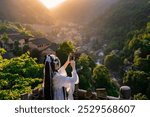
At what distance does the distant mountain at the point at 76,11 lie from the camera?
6048 inches

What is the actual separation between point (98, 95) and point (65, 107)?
3.42 metres

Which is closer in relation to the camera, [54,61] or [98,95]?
[54,61]

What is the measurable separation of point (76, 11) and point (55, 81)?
15217 centimetres

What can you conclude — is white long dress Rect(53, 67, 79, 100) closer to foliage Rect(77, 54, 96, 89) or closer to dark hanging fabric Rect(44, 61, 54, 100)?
dark hanging fabric Rect(44, 61, 54, 100)

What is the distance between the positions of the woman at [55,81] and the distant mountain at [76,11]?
460 feet

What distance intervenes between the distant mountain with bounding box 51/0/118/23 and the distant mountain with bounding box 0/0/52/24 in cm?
3319

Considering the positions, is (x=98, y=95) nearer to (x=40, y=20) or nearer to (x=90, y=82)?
(x=90, y=82)

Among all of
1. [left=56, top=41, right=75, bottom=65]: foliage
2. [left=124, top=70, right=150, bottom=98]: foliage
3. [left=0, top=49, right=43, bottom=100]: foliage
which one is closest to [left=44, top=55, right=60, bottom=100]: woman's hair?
[left=0, top=49, right=43, bottom=100]: foliage

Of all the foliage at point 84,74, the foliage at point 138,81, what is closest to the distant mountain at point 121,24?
the foliage at point 138,81

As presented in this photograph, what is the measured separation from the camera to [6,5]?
111250 mm

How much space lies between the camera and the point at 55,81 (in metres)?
8.70

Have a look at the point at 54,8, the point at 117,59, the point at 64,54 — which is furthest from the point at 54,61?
the point at 54,8

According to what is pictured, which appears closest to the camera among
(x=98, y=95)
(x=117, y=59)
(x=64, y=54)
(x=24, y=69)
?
(x=98, y=95)

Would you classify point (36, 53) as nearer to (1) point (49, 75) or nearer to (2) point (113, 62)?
(2) point (113, 62)
